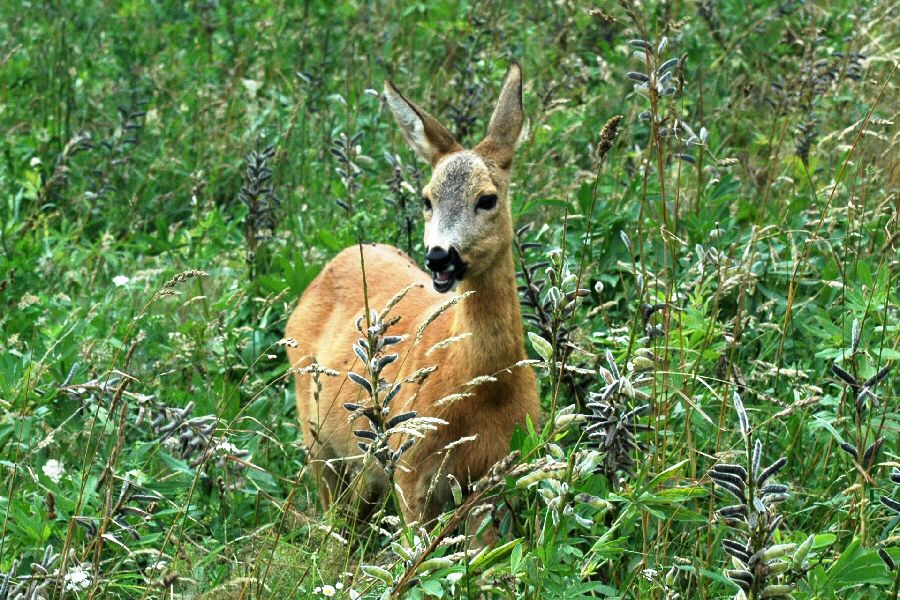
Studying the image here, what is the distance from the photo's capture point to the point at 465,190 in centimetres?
458

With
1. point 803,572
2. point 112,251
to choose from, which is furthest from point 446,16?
point 803,572

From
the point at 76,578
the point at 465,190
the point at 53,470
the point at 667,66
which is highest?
the point at 667,66

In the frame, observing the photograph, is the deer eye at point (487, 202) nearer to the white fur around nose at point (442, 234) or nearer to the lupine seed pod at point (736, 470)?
the white fur around nose at point (442, 234)

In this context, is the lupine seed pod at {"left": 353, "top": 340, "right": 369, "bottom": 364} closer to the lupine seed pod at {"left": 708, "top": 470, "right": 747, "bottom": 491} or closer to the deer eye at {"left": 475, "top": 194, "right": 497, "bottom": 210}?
the lupine seed pod at {"left": 708, "top": 470, "right": 747, "bottom": 491}

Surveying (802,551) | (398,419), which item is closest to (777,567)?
(802,551)

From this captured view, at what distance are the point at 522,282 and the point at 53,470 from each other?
A: 2.12 m

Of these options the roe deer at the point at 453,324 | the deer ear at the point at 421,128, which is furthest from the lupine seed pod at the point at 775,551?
the deer ear at the point at 421,128

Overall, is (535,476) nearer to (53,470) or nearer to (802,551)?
(802,551)

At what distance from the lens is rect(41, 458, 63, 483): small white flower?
12.9ft

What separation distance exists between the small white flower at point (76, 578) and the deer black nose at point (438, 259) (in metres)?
1.68

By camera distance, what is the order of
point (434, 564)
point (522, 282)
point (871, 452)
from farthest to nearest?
point (522, 282)
point (871, 452)
point (434, 564)

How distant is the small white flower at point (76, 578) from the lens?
9.39 feet

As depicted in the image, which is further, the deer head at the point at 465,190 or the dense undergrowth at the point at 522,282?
the deer head at the point at 465,190

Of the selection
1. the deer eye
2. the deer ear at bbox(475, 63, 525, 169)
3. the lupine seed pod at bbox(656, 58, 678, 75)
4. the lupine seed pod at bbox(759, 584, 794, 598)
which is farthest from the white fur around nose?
the lupine seed pod at bbox(759, 584, 794, 598)
